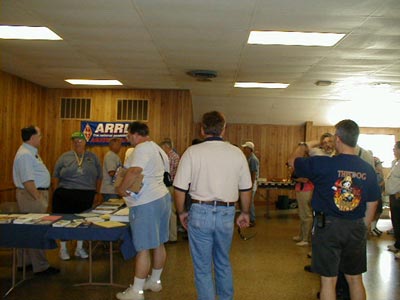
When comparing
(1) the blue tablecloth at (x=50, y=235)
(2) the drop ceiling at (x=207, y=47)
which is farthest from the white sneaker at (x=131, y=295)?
(2) the drop ceiling at (x=207, y=47)

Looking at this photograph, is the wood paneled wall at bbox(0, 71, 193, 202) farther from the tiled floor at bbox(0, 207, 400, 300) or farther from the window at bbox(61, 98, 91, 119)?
the tiled floor at bbox(0, 207, 400, 300)

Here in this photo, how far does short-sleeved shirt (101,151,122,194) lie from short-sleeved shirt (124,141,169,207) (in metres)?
2.24

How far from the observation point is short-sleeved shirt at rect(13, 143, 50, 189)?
4199 mm

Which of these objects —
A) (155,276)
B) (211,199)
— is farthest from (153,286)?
(211,199)

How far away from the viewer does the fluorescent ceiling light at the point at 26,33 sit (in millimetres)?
4474

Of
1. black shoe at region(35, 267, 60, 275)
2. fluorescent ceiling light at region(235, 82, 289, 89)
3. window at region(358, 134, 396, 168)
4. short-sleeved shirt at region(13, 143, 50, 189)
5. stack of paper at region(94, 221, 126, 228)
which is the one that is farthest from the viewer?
window at region(358, 134, 396, 168)

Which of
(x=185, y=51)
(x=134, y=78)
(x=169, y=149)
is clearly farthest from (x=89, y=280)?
(x=134, y=78)

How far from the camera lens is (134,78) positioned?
7301mm

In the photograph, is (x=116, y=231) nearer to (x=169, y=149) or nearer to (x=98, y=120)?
(x=169, y=149)

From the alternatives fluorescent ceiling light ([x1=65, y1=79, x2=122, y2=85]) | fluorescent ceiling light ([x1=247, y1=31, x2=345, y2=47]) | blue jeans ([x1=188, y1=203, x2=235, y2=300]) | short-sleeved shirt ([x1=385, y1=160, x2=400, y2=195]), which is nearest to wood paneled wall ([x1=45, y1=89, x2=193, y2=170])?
fluorescent ceiling light ([x1=65, y1=79, x2=122, y2=85])

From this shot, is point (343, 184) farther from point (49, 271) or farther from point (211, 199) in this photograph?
point (49, 271)

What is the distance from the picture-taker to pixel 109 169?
598 centimetres

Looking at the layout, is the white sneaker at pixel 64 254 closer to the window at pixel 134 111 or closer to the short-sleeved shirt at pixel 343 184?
the short-sleeved shirt at pixel 343 184

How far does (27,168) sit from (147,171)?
139 cm
